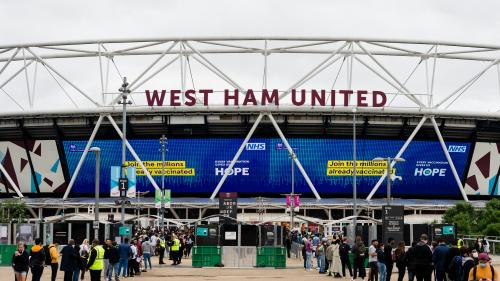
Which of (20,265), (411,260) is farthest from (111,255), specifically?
(411,260)

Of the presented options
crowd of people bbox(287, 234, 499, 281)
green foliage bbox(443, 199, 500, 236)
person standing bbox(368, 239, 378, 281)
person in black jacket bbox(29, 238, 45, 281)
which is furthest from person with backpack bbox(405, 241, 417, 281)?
green foliage bbox(443, 199, 500, 236)

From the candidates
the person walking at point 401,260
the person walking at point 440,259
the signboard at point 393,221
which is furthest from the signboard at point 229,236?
the person walking at point 440,259

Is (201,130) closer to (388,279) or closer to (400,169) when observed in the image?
(400,169)

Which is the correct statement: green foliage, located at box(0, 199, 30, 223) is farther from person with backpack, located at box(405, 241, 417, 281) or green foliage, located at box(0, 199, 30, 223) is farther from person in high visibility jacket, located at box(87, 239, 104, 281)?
person with backpack, located at box(405, 241, 417, 281)

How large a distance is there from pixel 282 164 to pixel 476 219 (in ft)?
79.1

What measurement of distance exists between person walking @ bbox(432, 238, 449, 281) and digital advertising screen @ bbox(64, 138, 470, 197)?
194 ft

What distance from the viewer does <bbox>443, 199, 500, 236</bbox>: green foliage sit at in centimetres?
6223

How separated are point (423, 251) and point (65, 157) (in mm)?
67122

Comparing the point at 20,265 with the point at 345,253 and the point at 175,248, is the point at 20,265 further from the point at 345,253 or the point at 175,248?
the point at 175,248

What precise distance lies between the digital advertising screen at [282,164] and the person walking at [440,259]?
59077mm

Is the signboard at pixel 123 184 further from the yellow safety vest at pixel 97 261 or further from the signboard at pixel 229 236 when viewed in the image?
the yellow safety vest at pixel 97 261

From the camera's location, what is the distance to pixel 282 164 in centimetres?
8631

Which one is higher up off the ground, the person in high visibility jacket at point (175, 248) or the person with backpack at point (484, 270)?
the person with backpack at point (484, 270)

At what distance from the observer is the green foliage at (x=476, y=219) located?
62228 millimetres
